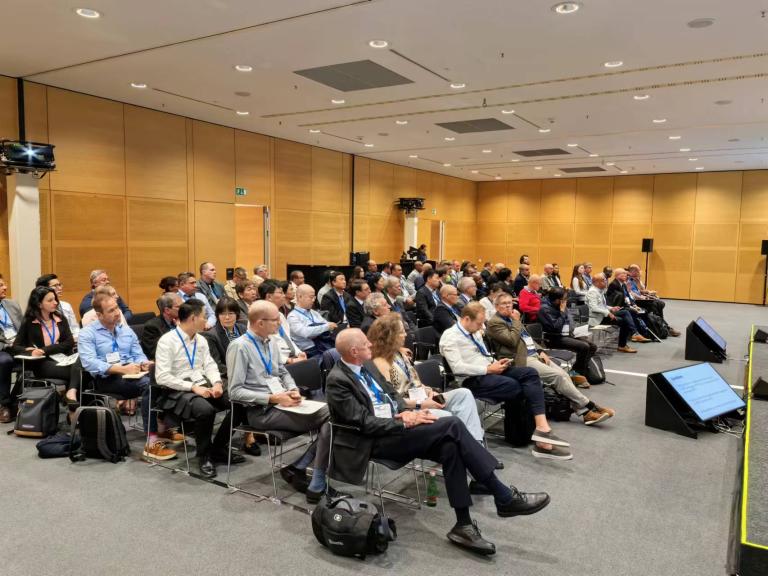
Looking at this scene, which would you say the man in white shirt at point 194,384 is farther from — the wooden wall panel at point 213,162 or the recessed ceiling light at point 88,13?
the wooden wall panel at point 213,162

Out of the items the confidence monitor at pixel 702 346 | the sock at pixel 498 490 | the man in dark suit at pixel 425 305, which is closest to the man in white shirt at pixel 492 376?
the sock at pixel 498 490

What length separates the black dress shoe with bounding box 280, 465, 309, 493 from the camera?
12.5ft

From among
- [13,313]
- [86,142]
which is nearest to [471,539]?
[13,313]

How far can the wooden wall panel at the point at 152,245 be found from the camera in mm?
9656

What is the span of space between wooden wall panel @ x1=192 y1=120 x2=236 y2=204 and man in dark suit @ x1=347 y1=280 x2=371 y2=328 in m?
5.55

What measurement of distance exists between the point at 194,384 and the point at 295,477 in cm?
102

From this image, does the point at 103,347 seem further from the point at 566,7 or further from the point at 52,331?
the point at 566,7

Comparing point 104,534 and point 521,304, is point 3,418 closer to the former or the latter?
point 104,534

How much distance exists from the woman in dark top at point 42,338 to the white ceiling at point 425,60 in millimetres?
2787

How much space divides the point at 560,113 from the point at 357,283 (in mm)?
5387

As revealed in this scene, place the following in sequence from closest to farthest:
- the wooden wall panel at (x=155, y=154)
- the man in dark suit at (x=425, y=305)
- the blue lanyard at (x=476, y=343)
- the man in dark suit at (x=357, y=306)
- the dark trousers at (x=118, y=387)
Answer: the dark trousers at (x=118, y=387), the blue lanyard at (x=476, y=343), the man in dark suit at (x=357, y=306), the man in dark suit at (x=425, y=305), the wooden wall panel at (x=155, y=154)

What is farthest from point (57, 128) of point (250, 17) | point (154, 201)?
point (250, 17)

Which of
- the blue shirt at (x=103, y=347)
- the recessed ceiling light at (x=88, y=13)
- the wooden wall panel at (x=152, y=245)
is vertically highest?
the recessed ceiling light at (x=88, y=13)

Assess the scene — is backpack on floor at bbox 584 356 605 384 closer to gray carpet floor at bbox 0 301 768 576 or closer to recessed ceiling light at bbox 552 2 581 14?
gray carpet floor at bbox 0 301 768 576
